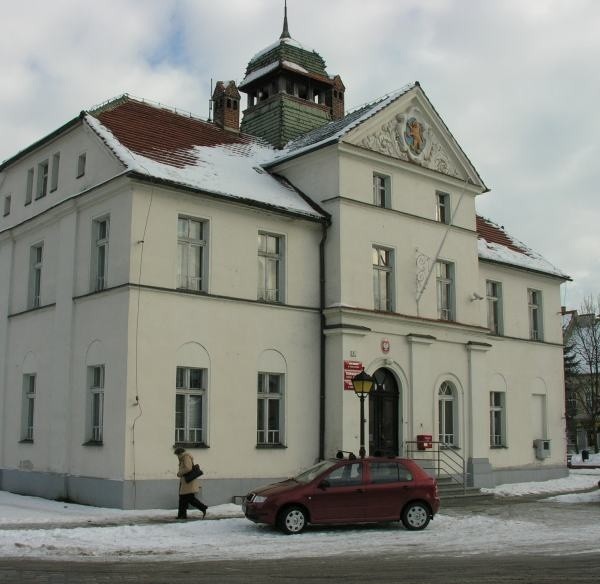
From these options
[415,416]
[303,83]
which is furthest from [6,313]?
[303,83]

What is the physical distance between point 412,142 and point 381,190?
207 centimetres

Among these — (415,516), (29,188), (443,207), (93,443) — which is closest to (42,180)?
(29,188)

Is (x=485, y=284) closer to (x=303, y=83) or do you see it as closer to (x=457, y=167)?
(x=457, y=167)

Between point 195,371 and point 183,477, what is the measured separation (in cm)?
356

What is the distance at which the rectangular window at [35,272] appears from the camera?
24.6 m

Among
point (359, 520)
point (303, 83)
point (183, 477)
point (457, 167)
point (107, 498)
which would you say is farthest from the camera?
point (303, 83)

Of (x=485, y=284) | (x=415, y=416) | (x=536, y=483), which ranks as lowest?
(x=536, y=483)

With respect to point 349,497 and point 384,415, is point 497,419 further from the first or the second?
point 349,497

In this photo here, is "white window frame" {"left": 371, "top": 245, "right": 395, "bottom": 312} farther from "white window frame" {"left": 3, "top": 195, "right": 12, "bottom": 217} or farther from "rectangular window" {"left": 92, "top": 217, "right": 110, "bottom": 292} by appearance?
"white window frame" {"left": 3, "top": 195, "right": 12, "bottom": 217}

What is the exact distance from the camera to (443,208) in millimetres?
27344

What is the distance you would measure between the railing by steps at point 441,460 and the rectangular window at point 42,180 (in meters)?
12.9

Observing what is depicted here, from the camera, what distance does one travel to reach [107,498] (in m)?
19.6

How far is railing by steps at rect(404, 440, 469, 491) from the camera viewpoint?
24203 mm

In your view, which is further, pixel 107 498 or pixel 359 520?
pixel 107 498
